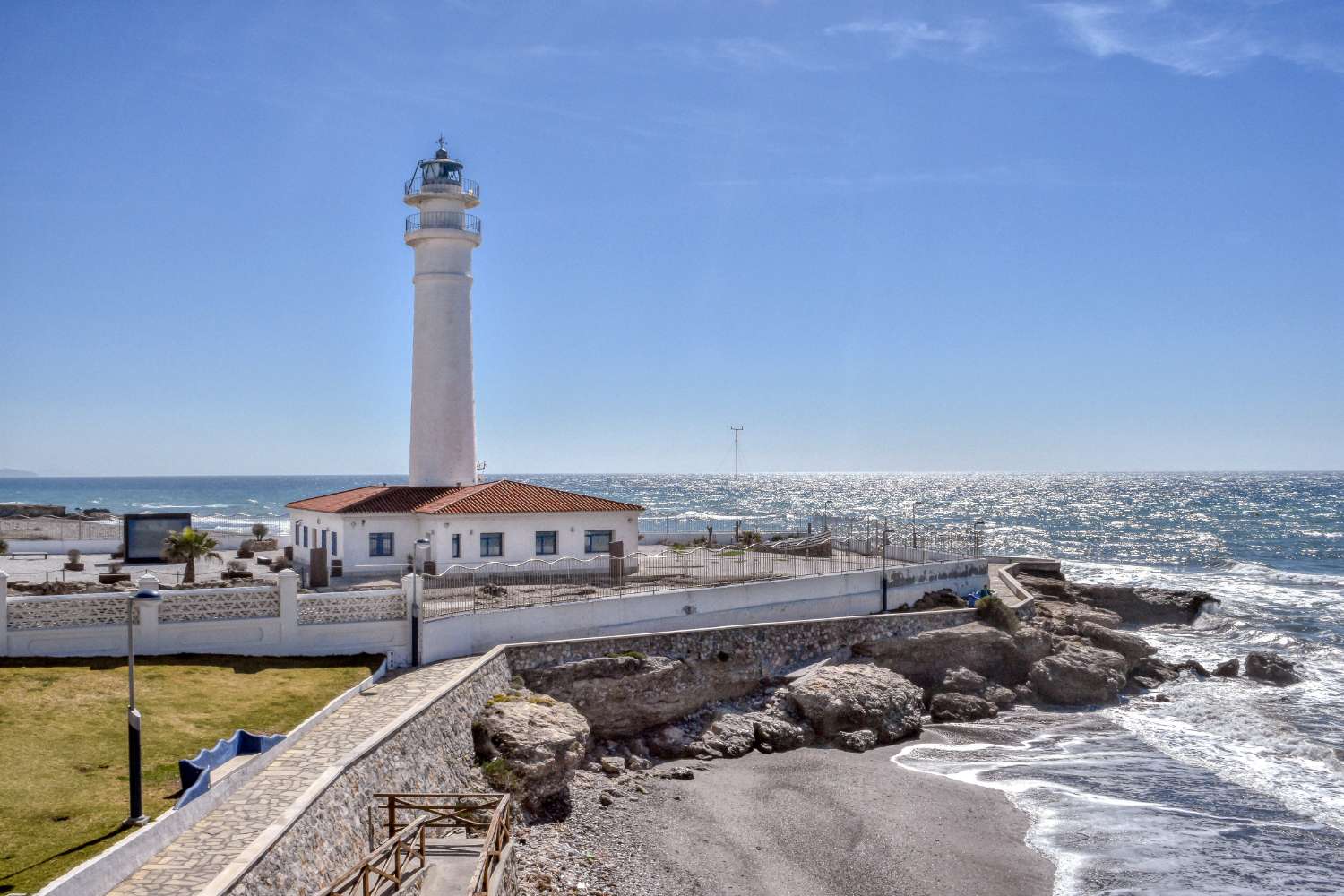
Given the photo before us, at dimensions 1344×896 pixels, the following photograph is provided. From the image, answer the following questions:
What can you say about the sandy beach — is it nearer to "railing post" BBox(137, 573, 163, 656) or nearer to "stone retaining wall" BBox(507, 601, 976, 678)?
"stone retaining wall" BBox(507, 601, 976, 678)

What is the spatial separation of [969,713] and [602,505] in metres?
13.8

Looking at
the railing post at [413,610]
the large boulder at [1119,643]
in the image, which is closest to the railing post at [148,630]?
the railing post at [413,610]

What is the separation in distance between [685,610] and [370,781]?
518 inches

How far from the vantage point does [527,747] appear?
19328 millimetres

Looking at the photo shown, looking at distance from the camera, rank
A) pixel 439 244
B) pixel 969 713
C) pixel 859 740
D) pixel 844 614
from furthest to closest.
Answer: pixel 439 244 → pixel 844 614 → pixel 969 713 → pixel 859 740

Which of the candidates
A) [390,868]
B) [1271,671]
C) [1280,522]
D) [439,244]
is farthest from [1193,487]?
[390,868]

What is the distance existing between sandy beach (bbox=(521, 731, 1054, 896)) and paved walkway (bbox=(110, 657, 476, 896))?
3.64 meters

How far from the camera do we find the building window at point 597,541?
33812 mm

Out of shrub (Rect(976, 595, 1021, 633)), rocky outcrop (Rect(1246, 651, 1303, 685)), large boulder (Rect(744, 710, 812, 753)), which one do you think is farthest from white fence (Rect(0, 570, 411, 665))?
rocky outcrop (Rect(1246, 651, 1303, 685))

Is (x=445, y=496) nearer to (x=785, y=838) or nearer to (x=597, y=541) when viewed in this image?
(x=597, y=541)

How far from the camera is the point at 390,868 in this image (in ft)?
44.7

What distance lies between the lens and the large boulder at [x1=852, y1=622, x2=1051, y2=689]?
97.1 ft

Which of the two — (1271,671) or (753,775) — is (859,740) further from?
(1271,671)

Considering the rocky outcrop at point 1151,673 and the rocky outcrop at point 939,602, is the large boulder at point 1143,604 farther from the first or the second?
the rocky outcrop at point 939,602
